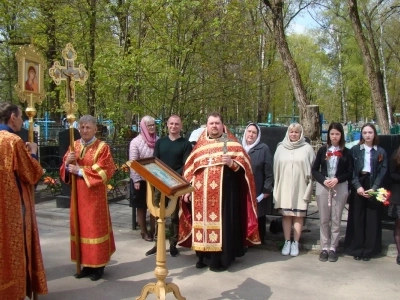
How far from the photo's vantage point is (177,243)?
563 centimetres

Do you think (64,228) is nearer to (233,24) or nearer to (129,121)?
(129,121)

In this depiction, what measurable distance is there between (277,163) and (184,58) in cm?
520

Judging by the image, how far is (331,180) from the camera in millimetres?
5234

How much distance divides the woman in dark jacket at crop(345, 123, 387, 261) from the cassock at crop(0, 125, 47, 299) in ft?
11.9

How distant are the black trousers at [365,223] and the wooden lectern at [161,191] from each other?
2.52 m

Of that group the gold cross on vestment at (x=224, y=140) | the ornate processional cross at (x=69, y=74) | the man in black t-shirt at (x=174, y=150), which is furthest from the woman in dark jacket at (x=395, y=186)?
the ornate processional cross at (x=69, y=74)

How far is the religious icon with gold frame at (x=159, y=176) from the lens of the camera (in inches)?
142

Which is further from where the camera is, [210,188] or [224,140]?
[210,188]

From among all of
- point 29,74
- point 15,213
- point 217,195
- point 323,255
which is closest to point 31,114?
point 29,74

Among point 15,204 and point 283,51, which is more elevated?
point 283,51

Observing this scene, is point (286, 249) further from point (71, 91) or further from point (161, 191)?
point (71, 91)

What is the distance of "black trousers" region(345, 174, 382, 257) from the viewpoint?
538cm

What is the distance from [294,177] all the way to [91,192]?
2.47 m

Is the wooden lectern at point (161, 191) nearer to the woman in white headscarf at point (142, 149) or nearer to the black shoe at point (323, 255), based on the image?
the woman in white headscarf at point (142, 149)
